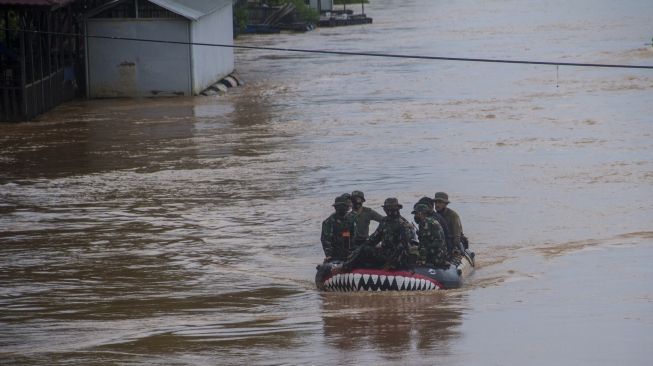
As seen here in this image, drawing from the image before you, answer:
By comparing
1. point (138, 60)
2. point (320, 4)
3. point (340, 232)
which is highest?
point (320, 4)

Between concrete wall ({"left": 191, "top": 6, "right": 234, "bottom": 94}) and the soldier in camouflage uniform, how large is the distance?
25.4m

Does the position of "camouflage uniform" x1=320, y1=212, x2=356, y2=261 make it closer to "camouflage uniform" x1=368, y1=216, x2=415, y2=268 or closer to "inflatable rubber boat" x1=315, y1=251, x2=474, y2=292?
"inflatable rubber boat" x1=315, y1=251, x2=474, y2=292

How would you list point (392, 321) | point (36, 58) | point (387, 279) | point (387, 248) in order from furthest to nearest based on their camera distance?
point (36, 58) < point (387, 248) < point (387, 279) < point (392, 321)

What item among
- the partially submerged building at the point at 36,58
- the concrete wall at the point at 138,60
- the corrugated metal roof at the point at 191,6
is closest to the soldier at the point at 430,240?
the partially submerged building at the point at 36,58

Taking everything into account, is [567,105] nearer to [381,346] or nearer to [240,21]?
[381,346]

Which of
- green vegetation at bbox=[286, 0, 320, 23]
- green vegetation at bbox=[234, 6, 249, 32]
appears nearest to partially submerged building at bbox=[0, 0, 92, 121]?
green vegetation at bbox=[234, 6, 249, 32]

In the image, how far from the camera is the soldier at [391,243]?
17.1m

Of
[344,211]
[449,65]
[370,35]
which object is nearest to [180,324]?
[344,211]

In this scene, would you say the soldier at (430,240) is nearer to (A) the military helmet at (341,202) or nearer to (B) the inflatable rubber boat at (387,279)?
(B) the inflatable rubber boat at (387,279)

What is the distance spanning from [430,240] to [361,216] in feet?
3.73

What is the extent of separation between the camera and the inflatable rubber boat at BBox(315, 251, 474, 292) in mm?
17000

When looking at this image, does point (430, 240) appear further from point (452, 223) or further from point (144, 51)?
point (144, 51)

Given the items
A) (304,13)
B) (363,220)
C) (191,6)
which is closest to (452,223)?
(363,220)

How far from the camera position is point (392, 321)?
1572 centimetres
